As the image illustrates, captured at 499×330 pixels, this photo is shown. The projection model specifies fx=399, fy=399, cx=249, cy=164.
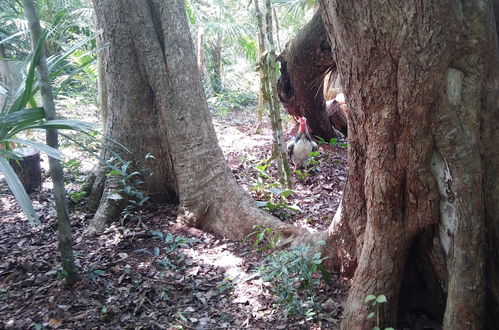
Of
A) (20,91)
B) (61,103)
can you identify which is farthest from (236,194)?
(61,103)

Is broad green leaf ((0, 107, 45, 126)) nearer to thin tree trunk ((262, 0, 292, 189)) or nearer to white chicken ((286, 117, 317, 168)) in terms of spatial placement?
thin tree trunk ((262, 0, 292, 189))

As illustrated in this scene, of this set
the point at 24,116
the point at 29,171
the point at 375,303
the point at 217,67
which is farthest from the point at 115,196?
the point at 217,67

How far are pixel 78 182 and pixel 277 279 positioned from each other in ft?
11.4

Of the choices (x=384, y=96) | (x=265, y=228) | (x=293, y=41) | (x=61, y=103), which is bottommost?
(x=265, y=228)

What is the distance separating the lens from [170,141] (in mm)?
4113

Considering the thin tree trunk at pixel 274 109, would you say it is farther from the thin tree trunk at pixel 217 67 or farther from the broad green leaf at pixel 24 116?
the thin tree trunk at pixel 217 67

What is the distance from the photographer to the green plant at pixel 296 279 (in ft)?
8.65

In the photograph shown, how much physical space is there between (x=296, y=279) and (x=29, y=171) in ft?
13.3

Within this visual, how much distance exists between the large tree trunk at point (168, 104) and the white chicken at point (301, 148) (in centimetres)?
164

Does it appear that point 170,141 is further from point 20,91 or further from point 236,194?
point 20,91

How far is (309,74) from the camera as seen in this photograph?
549cm

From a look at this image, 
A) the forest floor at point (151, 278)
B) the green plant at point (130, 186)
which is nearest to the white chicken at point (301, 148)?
the forest floor at point (151, 278)

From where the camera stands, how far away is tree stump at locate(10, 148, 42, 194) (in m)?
5.11

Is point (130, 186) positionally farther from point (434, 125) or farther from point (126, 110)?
point (434, 125)
